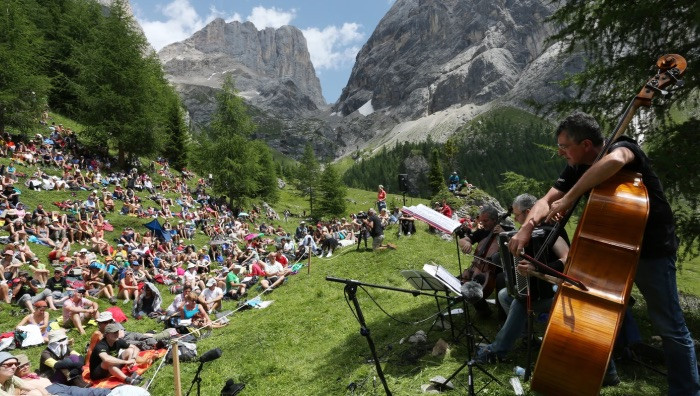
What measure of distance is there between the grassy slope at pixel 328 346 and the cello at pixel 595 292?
1.94 meters

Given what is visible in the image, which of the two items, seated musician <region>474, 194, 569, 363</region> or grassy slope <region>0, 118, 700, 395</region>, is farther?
grassy slope <region>0, 118, 700, 395</region>

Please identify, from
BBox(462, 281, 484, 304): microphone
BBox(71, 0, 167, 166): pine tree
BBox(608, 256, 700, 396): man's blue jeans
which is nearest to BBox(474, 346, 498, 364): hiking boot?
BBox(462, 281, 484, 304): microphone

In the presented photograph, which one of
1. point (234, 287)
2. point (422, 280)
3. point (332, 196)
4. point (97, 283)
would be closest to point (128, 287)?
point (97, 283)

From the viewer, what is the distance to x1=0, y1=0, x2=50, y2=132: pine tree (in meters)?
25.4

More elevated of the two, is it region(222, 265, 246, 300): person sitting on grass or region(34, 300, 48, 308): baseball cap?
region(34, 300, 48, 308): baseball cap

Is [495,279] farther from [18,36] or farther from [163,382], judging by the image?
[18,36]

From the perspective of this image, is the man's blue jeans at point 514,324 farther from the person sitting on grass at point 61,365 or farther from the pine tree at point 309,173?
the pine tree at point 309,173

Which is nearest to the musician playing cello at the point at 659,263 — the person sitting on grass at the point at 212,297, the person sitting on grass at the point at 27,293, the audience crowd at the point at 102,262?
the audience crowd at the point at 102,262

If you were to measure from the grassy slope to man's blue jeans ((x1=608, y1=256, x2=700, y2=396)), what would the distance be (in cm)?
117

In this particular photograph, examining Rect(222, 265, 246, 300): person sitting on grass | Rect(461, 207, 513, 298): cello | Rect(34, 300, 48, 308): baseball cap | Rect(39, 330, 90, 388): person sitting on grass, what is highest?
Rect(461, 207, 513, 298): cello

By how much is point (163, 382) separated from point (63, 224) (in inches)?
520

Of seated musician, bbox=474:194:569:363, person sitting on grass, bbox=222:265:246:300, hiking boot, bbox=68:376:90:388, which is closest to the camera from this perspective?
seated musician, bbox=474:194:569:363

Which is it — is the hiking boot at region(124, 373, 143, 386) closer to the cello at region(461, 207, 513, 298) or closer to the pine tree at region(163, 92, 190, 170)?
Result: the cello at region(461, 207, 513, 298)

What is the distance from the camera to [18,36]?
27969 millimetres
